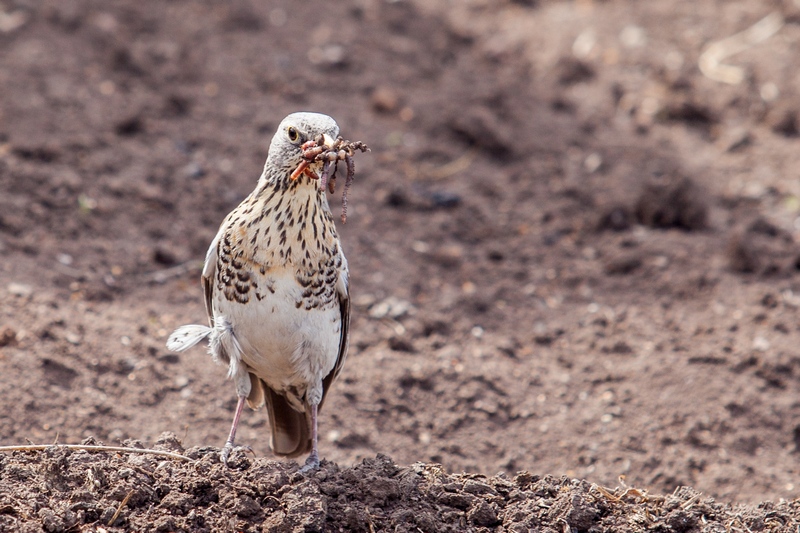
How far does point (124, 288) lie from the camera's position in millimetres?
7062

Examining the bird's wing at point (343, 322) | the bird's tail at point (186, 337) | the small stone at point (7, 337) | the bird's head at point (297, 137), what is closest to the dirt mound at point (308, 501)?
the bird's tail at point (186, 337)

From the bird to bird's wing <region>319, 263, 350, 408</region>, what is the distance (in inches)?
0.4

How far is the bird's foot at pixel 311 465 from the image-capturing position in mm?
4616

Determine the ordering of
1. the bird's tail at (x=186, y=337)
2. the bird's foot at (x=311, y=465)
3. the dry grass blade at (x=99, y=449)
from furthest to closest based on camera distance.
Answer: the bird's tail at (x=186, y=337) → the bird's foot at (x=311, y=465) → the dry grass blade at (x=99, y=449)

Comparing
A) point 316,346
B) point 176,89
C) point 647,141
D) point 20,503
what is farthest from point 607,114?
point 20,503

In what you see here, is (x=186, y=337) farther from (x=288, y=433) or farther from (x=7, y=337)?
(x=7, y=337)

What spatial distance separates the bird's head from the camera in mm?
4695

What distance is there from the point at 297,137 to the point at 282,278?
698mm

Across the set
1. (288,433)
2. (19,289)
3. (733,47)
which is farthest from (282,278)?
(733,47)

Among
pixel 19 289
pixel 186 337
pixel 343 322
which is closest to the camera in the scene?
pixel 186 337

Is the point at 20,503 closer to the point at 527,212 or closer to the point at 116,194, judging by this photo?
the point at 116,194

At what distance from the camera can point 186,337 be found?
499 cm

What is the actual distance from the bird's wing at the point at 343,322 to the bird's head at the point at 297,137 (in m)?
0.71

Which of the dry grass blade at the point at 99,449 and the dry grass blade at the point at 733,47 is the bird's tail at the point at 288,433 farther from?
the dry grass blade at the point at 733,47
